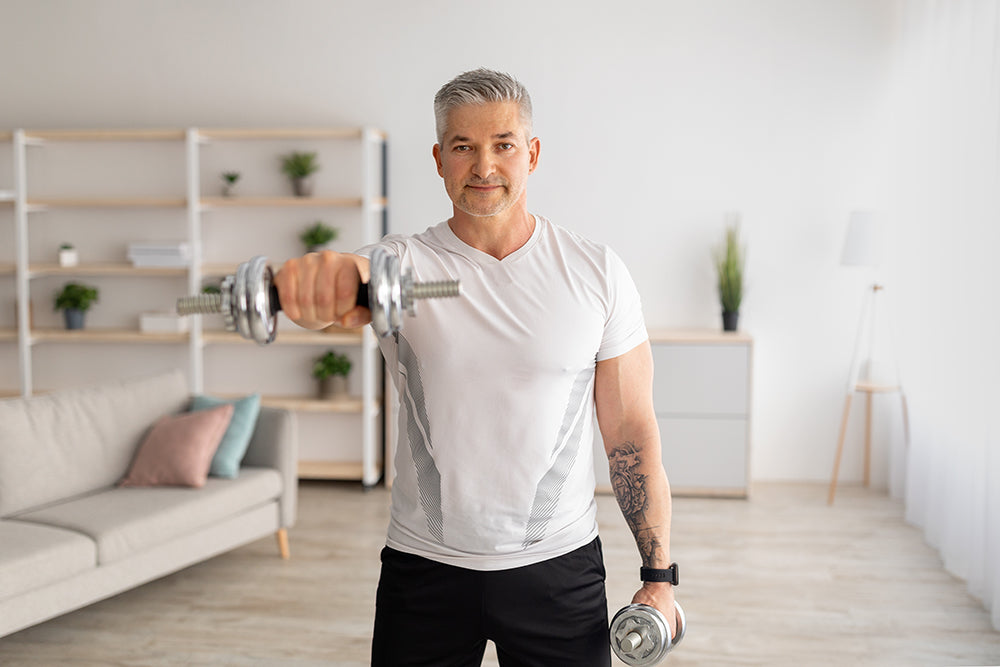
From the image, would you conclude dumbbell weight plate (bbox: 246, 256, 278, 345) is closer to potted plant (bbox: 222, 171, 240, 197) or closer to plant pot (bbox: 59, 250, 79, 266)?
potted plant (bbox: 222, 171, 240, 197)

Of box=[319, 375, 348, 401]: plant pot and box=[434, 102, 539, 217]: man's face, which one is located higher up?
box=[434, 102, 539, 217]: man's face

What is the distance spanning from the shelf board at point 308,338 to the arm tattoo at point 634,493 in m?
3.42

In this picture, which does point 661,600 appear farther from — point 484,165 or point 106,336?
point 106,336

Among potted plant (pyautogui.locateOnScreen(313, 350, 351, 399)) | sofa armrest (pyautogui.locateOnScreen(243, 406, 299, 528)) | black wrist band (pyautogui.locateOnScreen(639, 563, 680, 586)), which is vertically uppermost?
black wrist band (pyautogui.locateOnScreen(639, 563, 680, 586))

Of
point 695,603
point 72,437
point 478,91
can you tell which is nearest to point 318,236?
point 72,437

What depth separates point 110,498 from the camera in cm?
340

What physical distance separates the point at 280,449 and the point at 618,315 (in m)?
2.64

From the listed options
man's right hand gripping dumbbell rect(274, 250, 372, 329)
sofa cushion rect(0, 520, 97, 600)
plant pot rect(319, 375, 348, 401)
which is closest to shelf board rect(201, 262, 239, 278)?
plant pot rect(319, 375, 348, 401)

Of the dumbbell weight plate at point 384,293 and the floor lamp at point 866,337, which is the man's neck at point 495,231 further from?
the floor lamp at point 866,337

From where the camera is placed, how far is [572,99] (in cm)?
499

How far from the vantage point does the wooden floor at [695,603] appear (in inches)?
116

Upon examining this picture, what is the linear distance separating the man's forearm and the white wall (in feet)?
11.8

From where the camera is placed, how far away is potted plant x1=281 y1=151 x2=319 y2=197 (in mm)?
4918

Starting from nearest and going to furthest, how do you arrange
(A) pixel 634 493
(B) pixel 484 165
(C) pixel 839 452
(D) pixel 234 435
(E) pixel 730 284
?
(B) pixel 484 165 < (A) pixel 634 493 < (D) pixel 234 435 < (C) pixel 839 452 < (E) pixel 730 284
